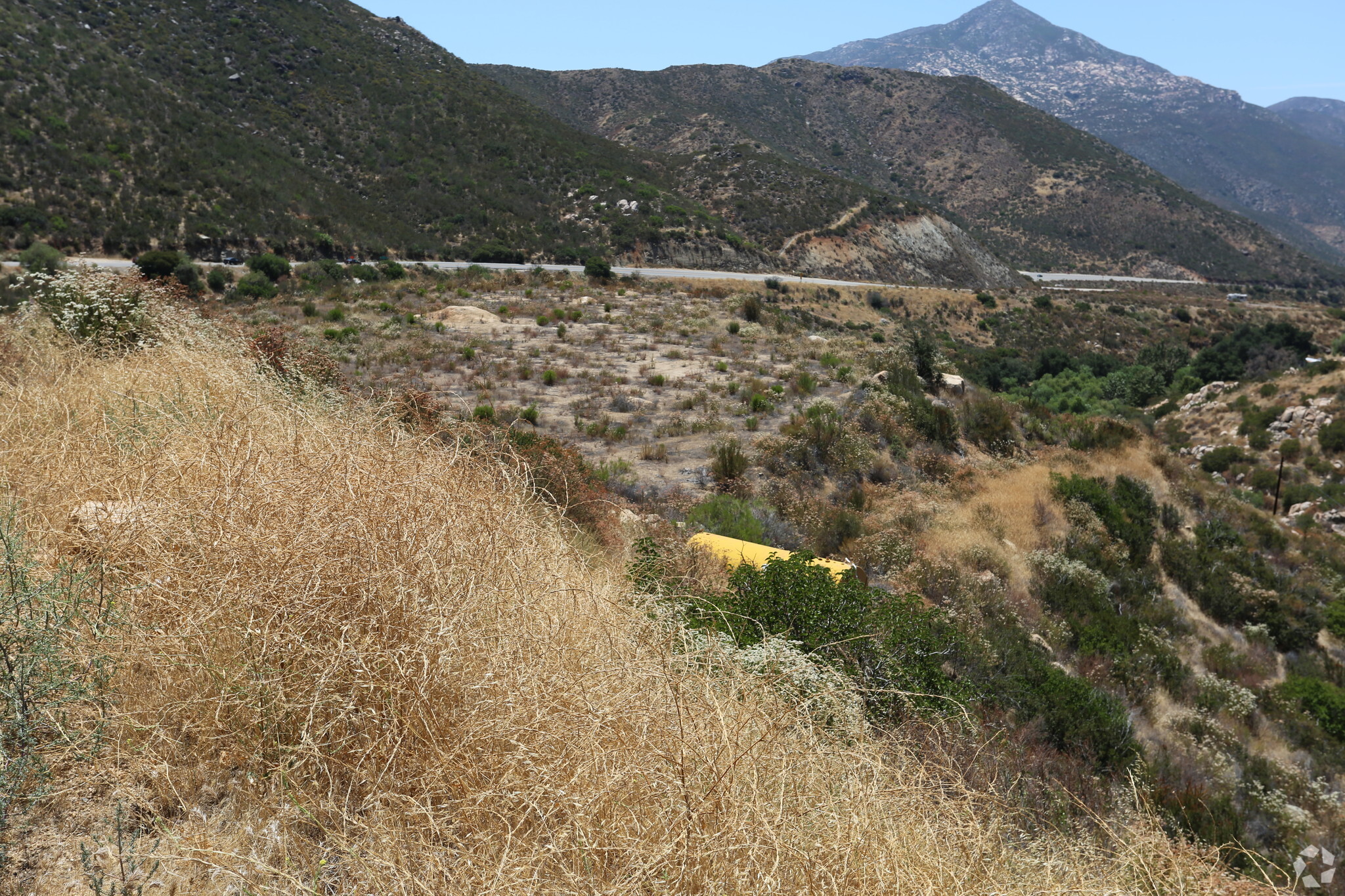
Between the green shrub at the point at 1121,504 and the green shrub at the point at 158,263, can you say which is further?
the green shrub at the point at 158,263

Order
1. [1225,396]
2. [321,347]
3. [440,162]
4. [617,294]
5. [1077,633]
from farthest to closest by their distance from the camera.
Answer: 1. [440,162]
2. [1225,396]
3. [617,294]
4. [321,347]
5. [1077,633]

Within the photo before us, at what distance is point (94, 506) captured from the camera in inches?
170

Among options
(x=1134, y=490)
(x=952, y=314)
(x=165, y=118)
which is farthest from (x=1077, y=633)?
(x=165, y=118)

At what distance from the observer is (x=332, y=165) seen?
42906 mm

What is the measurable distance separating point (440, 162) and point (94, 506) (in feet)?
158

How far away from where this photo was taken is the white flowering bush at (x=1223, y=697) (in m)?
9.16

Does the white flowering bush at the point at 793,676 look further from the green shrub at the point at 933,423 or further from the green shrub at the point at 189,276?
the green shrub at the point at 189,276

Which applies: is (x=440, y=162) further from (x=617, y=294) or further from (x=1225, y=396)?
(x=1225, y=396)

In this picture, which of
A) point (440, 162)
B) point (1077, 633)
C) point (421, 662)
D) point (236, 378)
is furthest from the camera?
point (440, 162)

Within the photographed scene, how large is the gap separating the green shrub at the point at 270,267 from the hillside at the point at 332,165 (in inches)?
331

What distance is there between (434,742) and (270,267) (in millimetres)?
26017

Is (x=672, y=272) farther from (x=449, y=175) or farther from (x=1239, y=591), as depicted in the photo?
(x=1239, y=591)

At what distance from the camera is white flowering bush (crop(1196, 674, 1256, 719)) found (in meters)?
9.16

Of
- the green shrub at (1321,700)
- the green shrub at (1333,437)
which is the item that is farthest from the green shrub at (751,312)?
the green shrub at (1333,437)
